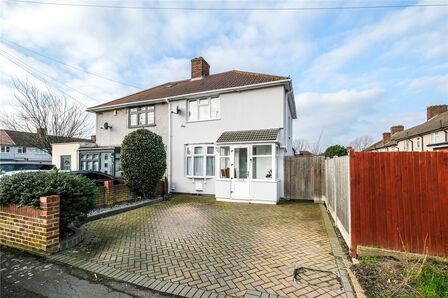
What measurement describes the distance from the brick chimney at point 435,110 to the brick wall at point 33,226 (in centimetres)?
3745

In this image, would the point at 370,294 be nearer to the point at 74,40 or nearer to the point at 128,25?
the point at 128,25

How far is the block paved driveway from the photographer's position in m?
3.55

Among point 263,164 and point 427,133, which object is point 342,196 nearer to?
point 263,164

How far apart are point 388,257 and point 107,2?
12210 millimetres

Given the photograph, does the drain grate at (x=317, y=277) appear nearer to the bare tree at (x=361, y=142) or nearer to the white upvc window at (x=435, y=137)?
the white upvc window at (x=435, y=137)

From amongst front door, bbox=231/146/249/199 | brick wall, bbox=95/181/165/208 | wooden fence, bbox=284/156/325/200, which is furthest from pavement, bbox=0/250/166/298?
wooden fence, bbox=284/156/325/200

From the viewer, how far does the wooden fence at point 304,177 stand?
11.1m

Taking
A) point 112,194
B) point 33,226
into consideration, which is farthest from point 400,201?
point 112,194

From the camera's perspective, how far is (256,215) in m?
8.28

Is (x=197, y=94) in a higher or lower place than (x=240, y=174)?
higher

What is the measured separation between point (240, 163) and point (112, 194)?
5686 millimetres

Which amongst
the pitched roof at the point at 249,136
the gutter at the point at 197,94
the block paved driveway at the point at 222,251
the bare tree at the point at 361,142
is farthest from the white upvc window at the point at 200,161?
the bare tree at the point at 361,142

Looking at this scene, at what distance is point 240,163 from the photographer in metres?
11.5

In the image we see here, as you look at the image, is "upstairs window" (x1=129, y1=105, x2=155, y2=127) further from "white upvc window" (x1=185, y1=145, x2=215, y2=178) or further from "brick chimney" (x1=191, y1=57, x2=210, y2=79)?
"brick chimney" (x1=191, y1=57, x2=210, y2=79)
